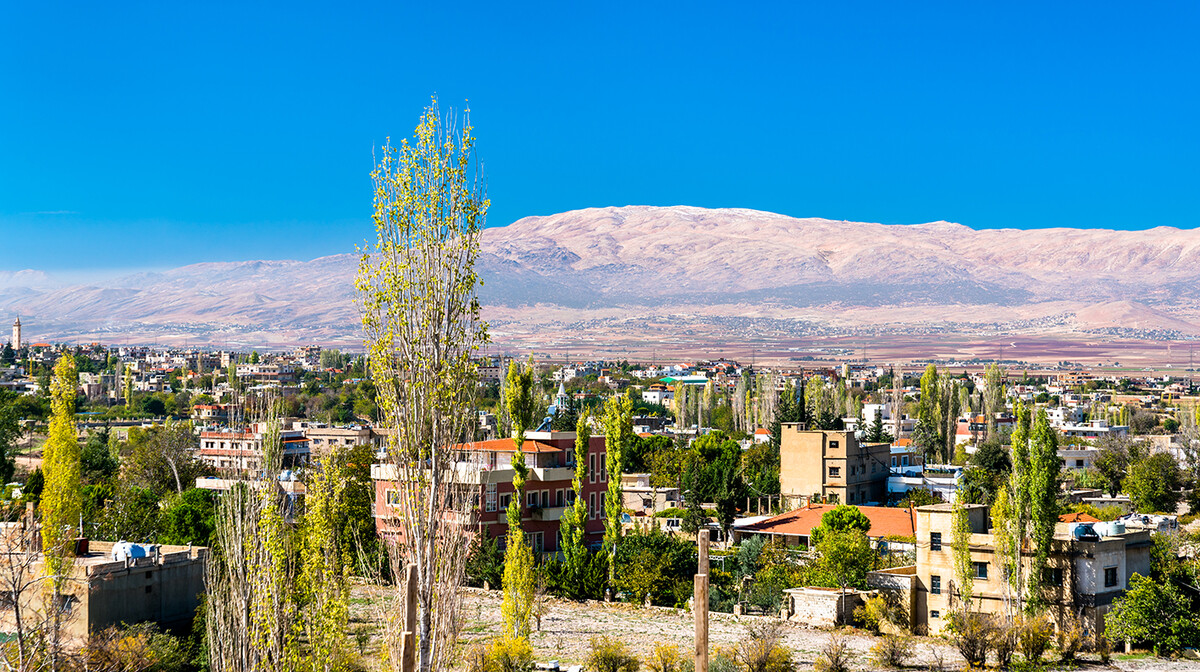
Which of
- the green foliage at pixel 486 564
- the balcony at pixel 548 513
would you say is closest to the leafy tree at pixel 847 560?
the balcony at pixel 548 513

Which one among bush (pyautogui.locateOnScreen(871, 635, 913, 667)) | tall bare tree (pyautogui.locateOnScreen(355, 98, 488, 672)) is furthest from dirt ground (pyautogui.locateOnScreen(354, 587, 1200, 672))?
tall bare tree (pyautogui.locateOnScreen(355, 98, 488, 672))

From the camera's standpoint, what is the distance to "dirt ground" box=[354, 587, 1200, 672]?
25094mm

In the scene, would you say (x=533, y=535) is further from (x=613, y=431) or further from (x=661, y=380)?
(x=661, y=380)

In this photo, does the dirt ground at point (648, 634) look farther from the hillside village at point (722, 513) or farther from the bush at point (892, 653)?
the hillside village at point (722, 513)

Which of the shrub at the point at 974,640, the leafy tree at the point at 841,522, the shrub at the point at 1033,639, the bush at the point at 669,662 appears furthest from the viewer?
the leafy tree at the point at 841,522

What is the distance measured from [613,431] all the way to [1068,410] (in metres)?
70.9

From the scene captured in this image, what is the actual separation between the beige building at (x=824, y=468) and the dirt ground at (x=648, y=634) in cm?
1721

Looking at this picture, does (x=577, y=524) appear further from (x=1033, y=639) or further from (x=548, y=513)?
(x=1033, y=639)

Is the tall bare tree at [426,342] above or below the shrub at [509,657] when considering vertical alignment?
above

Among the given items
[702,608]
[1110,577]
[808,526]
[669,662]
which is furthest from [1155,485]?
[702,608]

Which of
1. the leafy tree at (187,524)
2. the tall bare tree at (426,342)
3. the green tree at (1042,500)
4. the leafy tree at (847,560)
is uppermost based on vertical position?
the tall bare tree at (426,342)

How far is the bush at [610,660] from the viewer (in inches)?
896

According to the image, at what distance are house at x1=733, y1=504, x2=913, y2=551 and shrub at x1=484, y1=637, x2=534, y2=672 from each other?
15308mm

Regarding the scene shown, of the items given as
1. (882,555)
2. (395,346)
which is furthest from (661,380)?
(395,346)
